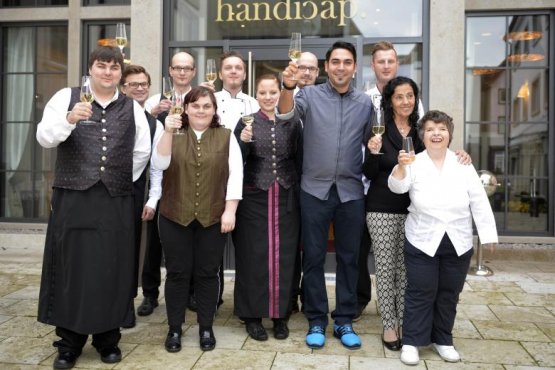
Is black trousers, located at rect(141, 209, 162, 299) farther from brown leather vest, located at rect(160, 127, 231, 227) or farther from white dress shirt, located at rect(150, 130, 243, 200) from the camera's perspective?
white dress shirt, located at rect(150, 130, 243, 200)

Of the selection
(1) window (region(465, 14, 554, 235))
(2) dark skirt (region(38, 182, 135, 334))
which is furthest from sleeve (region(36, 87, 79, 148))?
(1) window (region(465, 14, 554, 235))

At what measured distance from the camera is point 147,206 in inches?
170

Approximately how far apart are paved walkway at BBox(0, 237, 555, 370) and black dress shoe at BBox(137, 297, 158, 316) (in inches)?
2.5

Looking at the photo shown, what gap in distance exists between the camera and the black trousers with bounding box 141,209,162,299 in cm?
473

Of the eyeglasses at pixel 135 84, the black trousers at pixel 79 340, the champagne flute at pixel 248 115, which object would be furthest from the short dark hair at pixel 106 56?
the black trousers at pixel 79 340

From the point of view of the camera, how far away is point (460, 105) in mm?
6680

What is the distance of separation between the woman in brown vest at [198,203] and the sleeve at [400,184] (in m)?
1.03

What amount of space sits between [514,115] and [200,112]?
559cm

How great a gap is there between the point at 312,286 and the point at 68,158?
1.92 m

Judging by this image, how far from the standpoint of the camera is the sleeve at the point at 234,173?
150 inches

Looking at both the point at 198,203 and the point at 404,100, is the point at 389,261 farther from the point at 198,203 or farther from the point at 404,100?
the point at 198,203

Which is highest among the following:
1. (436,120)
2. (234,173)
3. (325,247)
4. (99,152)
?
(436,120)

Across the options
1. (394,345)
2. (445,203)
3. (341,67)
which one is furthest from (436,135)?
(394,345)

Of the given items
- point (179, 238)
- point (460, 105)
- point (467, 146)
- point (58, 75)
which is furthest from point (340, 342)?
point (58, 75)
